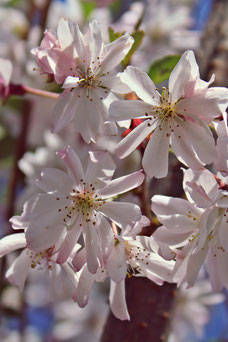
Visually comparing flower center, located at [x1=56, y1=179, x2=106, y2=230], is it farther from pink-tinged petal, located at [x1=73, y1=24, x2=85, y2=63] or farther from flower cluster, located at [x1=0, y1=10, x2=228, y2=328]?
pink-tinged petal, located at [x1=73, y1=24, x2=85, y2=63]

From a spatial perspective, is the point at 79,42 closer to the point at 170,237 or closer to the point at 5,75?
the point at 5,75

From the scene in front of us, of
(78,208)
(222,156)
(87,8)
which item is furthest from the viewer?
(87,8)

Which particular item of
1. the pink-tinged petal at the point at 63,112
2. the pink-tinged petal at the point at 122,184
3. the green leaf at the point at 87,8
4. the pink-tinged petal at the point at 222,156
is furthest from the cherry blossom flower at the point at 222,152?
the green leaf at the point at 87,8

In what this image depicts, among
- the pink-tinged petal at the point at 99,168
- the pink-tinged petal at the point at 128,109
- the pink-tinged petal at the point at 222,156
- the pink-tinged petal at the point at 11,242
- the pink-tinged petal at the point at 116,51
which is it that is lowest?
the pink-tinged petal at the point at 11,242

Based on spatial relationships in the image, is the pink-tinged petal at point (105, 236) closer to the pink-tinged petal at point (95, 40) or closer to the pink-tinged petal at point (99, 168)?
the pink-tinged petal at point (99, 168)

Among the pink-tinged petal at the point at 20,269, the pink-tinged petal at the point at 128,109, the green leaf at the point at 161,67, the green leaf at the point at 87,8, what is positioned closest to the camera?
the pink-tinged petal at the point at 128,109

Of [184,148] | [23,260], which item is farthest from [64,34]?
[23,260]
